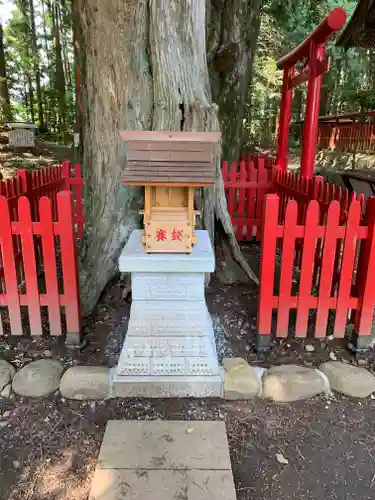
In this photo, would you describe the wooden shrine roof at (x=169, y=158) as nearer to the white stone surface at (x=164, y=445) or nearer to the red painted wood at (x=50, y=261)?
the red painted wood at (x=50, y=261)

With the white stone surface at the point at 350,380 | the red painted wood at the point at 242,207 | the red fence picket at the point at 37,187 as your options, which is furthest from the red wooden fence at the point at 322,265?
the red painted wood at the point at 242,207

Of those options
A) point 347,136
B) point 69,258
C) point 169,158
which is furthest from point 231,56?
point 347,136

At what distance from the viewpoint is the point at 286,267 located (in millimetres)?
3119

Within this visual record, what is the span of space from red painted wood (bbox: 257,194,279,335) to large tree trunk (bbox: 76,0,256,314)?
3.84 feet

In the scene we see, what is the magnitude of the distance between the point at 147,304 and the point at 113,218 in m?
1.38

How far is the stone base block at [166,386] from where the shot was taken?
8.83ft

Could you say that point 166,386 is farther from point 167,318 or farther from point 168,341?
point 167,318

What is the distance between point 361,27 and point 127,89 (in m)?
8.00

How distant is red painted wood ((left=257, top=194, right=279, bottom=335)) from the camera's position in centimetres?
295

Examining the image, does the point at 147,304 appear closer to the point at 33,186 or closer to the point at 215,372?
the point at 215,372

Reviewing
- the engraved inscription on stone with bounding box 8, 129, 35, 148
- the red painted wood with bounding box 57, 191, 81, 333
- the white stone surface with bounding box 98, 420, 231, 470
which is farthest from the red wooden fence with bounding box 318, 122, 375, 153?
the engraved inscription on stone with bounding box 8, 129, 35, 148

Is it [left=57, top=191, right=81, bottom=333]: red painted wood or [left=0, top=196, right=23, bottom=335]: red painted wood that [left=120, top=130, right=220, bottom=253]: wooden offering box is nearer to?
[left=57, top=191, right=81, bottom=333]: red painted wood

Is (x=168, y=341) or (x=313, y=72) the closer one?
(x=168, y=341)

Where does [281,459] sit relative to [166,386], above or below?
below
